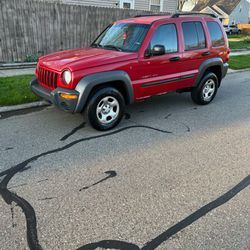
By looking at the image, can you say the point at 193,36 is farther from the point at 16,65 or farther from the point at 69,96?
the point at 16,65

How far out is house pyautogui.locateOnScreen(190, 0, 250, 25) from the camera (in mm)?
57344

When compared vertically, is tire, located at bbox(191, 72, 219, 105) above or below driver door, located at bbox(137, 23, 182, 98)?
below

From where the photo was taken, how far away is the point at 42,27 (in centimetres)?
1007

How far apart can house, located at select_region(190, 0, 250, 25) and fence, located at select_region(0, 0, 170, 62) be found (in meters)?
53.3

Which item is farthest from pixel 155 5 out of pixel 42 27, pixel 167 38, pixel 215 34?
pixel 167 38

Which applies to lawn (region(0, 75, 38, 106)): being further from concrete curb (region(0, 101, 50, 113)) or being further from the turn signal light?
the turn signal light

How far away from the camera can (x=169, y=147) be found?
4418mm

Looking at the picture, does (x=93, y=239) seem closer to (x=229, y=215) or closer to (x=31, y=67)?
(x=229, y=215)

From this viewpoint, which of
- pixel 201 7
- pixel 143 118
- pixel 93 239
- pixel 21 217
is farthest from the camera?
pixel 201 7

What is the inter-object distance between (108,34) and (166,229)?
14.3 feet

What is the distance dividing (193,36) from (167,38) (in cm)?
81

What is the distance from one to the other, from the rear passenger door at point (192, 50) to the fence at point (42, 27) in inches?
245

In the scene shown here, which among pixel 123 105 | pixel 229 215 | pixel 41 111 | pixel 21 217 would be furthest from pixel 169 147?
pixel 41 111

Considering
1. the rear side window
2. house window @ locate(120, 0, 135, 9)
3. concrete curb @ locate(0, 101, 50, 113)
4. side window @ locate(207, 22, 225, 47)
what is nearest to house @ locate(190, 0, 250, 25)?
house window @ locate(120, 0, 135, 9)
